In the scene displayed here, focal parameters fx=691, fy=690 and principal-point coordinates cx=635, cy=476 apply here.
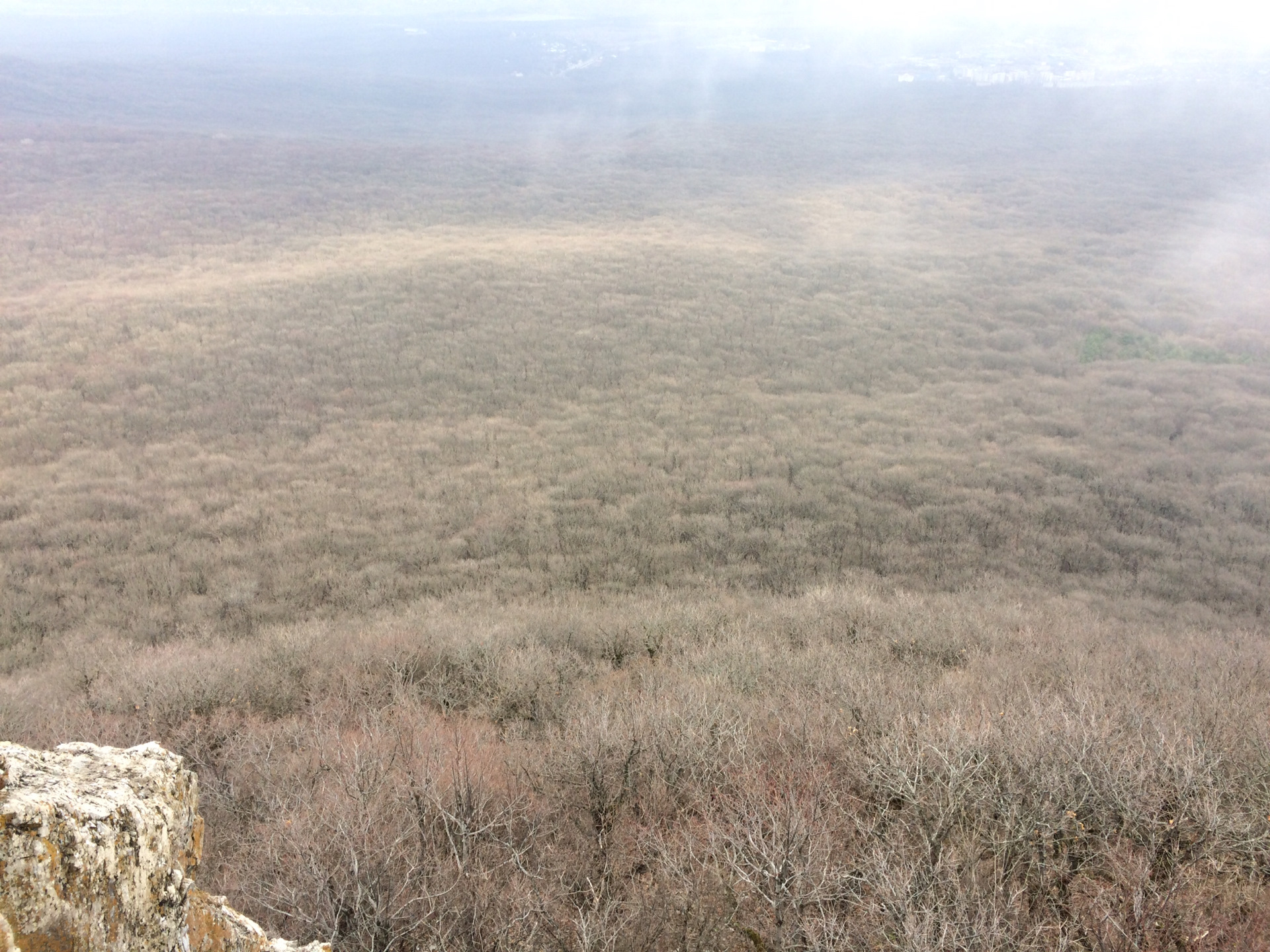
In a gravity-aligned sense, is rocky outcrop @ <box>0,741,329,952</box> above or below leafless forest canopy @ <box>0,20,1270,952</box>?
above

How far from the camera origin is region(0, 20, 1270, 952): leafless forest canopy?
3861mm

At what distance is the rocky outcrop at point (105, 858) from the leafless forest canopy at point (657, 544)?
1390mm

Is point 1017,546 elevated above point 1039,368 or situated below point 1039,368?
below

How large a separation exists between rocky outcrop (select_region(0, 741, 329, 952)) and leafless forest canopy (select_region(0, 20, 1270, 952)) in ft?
4.56

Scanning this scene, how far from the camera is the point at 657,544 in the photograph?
11117mm

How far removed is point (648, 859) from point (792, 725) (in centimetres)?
177

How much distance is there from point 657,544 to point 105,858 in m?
9.39

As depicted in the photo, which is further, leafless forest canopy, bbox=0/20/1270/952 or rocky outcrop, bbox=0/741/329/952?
leafless forest canopy, bbox=0/20/1270/952

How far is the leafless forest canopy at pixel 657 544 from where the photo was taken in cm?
386

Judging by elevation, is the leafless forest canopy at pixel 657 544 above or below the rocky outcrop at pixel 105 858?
below

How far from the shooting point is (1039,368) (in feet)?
60.3

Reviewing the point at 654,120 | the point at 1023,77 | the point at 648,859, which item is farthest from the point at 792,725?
the point at 1023,77

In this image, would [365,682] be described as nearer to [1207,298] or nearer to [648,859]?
[648,859]

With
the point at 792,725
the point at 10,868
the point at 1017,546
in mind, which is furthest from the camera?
the point at 1017,546
